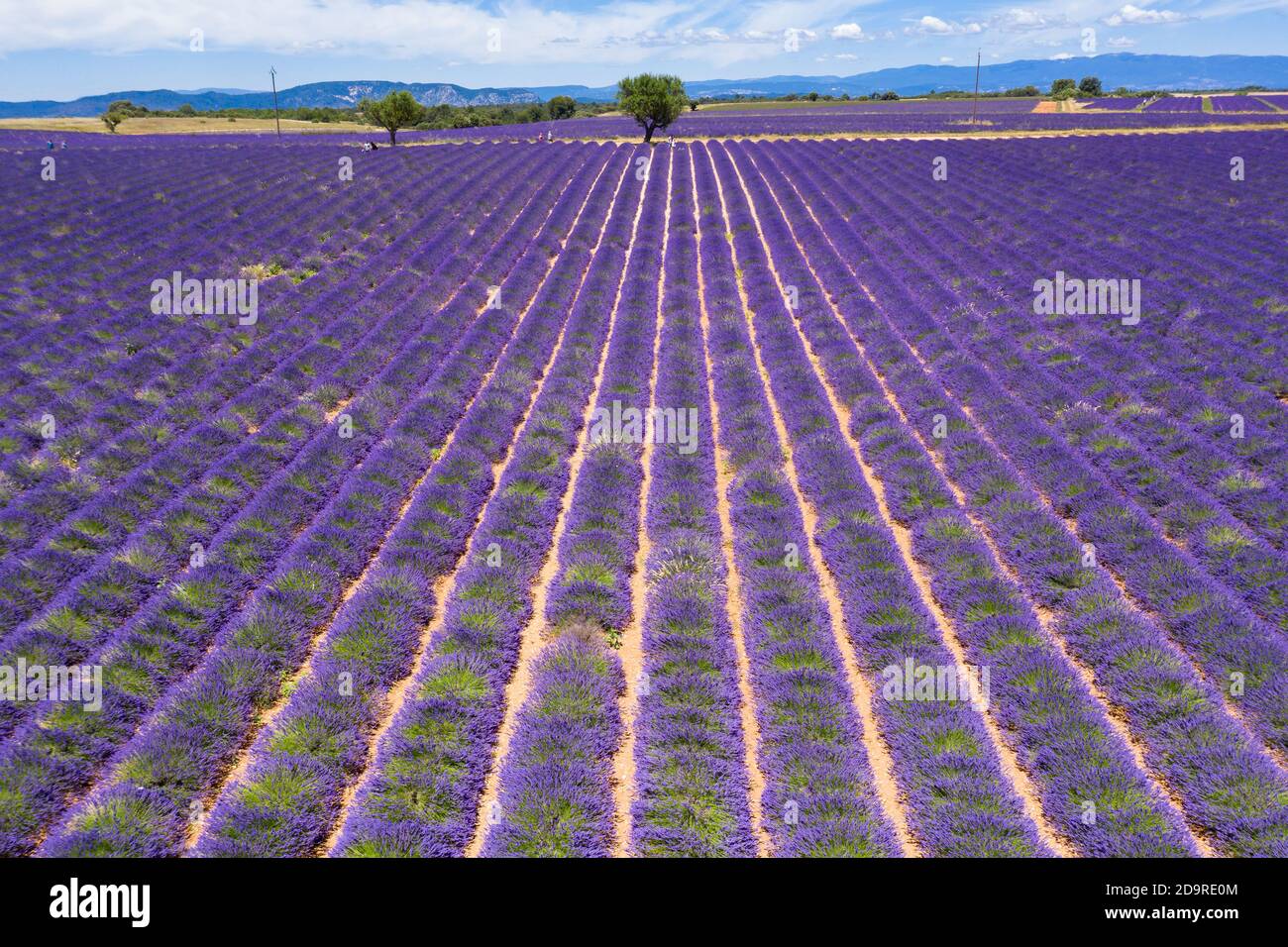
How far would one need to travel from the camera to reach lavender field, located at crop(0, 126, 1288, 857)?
4.41 m

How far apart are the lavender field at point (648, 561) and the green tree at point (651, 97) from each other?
37.1 metres

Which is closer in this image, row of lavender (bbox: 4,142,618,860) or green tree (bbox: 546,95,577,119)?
row of lavender (bbox: 4,142,618,860)

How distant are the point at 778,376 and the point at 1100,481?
489cm

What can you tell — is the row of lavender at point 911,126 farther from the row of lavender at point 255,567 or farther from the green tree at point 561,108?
the row of lavender at point 255,567

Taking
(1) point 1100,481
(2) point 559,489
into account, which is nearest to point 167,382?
(2) point 559,489

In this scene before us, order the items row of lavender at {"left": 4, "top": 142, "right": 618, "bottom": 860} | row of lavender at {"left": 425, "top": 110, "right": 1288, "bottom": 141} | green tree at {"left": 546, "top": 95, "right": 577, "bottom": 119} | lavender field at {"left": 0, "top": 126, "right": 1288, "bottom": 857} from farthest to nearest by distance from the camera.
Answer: green tree at {"left": 546, "top": 95, "right": 577, "bottom": 119} → row of lavender at {"left": 425, "top": 110, "right": 1288, "bottom": 141} → row of lavender at {"left": 4, "top": 142, "right": 618, "bottom": 860} → lavender field at {"left": 0, "top": 126, "right": 1288, "bottom": 857}

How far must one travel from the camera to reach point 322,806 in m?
4.40

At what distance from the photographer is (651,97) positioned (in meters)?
46.9

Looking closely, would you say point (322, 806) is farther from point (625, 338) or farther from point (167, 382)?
point (625, 338)

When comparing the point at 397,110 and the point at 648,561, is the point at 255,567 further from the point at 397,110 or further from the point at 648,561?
the point at 397,110

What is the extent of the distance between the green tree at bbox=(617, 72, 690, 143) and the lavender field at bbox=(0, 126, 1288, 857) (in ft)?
122

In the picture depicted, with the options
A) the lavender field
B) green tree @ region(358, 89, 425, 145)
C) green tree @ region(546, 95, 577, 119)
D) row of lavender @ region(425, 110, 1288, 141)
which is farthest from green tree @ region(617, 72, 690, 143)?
green tree @ region(546, 95, 577, 119)

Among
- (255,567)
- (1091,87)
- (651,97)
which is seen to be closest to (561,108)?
(651,97)

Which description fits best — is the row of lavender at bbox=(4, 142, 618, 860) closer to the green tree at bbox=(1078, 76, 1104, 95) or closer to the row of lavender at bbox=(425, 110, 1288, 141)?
the row of lavender at bbox=(425, 110, 1288, 141)
